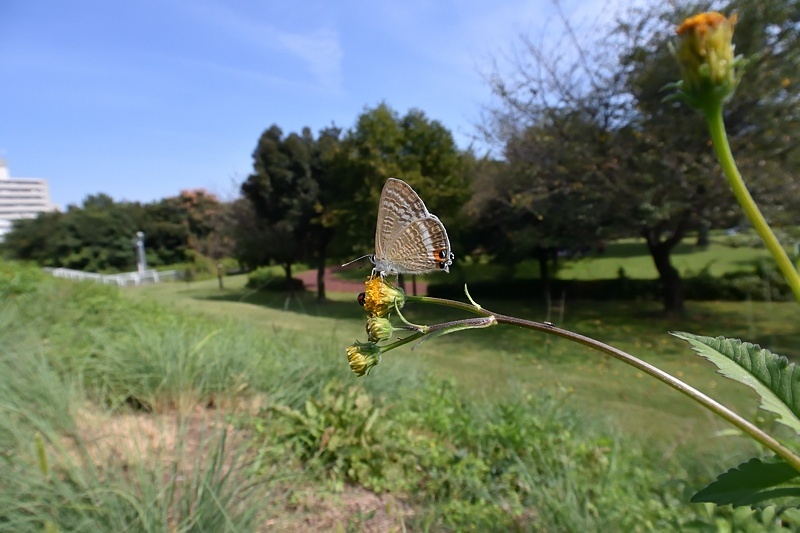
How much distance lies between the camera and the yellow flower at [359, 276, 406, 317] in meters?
0.78

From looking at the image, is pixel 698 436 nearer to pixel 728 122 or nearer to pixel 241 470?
pixel 241 470

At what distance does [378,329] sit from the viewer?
2.42ft

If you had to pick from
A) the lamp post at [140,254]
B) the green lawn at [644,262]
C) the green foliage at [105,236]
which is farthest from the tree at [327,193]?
the lamp post at [140,254]

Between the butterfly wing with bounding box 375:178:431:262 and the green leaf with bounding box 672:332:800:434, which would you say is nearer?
the green leaf with bounding box 672:332:800:434

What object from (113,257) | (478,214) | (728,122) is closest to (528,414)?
(728,122)

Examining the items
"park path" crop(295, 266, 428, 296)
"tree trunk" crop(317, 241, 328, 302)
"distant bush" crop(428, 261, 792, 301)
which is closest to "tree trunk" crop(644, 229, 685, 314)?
"distant bush" crop(428, 261, 792, 301)

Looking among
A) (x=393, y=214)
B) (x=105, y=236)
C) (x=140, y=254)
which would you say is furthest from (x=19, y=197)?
(x=393, y=214)

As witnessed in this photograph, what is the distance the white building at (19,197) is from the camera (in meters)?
34.5

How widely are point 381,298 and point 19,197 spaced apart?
162 ft

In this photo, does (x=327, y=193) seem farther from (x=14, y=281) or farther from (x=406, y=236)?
(x=406, y=236)

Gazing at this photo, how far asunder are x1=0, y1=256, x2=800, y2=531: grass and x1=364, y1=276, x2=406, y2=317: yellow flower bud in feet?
3.78

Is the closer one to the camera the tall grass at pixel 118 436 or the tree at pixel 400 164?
the tall grass at pixel 118 436

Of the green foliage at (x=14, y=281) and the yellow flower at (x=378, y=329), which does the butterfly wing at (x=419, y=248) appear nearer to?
the yellow flower at (x=378, y=329)

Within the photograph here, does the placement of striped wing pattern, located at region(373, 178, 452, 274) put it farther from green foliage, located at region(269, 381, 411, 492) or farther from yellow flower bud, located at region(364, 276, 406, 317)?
green foliage, located at region(269, 381, 411, 492)
